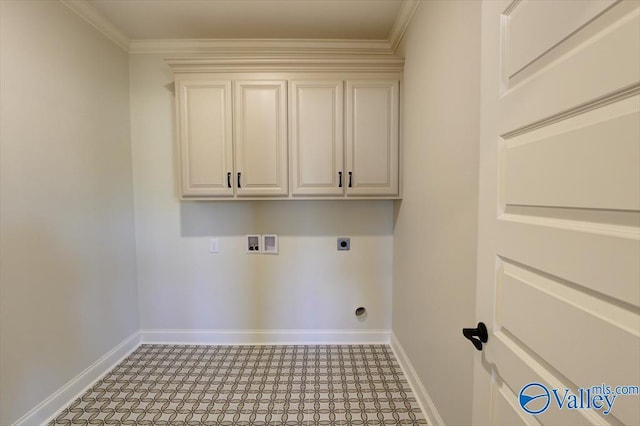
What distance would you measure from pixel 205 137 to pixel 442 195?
5.75ft

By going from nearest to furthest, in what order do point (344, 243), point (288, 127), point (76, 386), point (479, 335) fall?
point (479, 335), point (76, 386), point (288, 127), point (344, 243)

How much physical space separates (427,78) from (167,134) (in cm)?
211

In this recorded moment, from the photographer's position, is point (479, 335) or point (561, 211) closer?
point (561, 211)

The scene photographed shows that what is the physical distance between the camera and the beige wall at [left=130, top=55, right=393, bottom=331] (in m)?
2.47

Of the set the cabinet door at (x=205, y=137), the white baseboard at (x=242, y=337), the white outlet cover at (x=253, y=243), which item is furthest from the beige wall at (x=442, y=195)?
the cabinet door at (x=205, y=137)

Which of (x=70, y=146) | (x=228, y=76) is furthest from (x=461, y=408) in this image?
(x=70, y=146)

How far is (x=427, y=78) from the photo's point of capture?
5.47ft

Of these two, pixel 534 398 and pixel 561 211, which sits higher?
pixel 561 211

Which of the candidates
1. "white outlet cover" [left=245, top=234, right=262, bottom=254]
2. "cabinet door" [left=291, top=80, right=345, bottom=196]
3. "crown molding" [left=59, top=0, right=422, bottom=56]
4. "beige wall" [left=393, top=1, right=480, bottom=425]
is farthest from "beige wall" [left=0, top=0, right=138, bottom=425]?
"beige wall" [left=393, top=1, right=480, bottom=425]

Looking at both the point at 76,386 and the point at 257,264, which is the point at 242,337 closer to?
the point at 257,264

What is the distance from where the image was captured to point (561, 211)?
58 cm

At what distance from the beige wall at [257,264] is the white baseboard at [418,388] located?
0.31 metres

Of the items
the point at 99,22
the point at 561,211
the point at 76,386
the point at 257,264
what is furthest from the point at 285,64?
the point at 76,386

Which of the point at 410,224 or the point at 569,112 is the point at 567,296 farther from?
the point at 410,224
